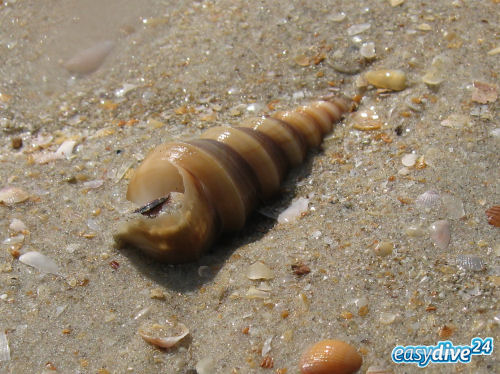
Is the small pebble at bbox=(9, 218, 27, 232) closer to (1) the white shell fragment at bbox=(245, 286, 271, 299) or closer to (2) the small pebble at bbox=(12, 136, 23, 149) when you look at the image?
(2) the small pebble at bbox=(12, 136, 23, 149)

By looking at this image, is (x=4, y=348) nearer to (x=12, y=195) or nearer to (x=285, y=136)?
(x=12, y=195)

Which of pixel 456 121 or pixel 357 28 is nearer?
pixel 456 121

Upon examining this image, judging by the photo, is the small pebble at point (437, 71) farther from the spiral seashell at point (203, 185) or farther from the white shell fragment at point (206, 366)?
the white shell fragment at point (206, 366)

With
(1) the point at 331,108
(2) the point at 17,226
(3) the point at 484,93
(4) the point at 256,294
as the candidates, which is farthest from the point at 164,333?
(3) the point at 484,93

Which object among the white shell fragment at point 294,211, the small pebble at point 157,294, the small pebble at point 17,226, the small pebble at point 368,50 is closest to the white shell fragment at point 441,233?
the white shell fragment at point 294,211

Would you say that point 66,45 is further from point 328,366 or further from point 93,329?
point 328,366

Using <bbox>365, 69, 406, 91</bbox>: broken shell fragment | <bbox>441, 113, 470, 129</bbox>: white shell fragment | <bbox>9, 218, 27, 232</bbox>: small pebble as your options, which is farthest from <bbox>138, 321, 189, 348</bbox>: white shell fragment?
<bbox>365, 69, 406, 91</bbox>: broken shell fragment
